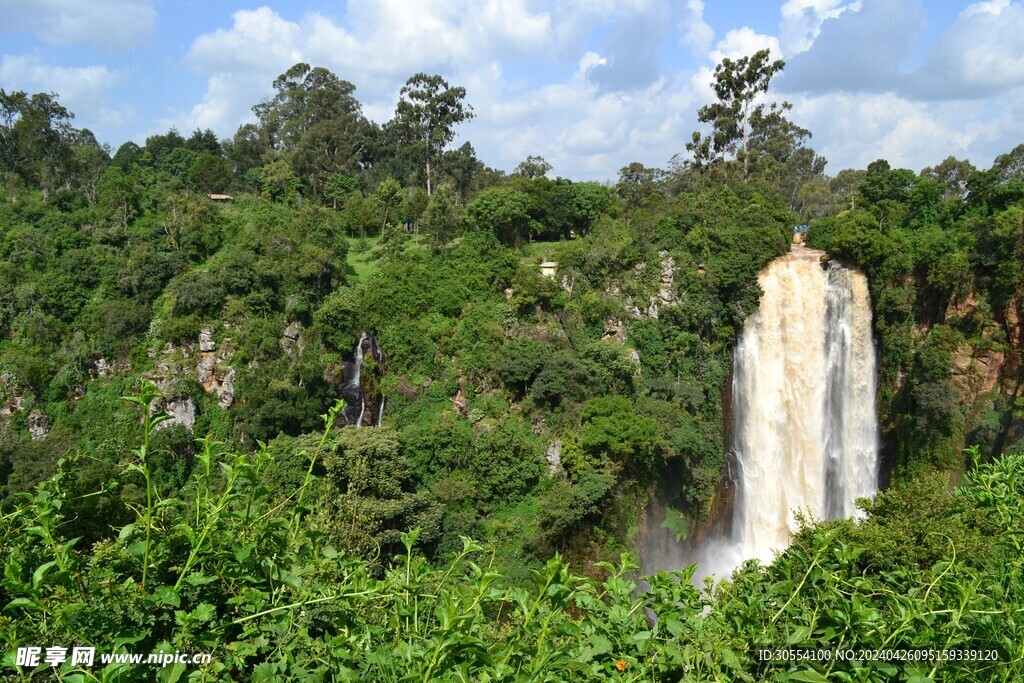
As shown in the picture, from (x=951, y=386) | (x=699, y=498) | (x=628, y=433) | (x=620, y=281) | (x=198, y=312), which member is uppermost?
(x=620, y=281)

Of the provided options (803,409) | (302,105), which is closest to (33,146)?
(302,105)

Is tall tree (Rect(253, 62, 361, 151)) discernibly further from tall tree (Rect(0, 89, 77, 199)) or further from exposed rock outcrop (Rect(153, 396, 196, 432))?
exposed rock outcrop (Rect(153, 396, 196, 432))

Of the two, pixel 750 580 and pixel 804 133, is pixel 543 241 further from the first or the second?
pixel 804 133

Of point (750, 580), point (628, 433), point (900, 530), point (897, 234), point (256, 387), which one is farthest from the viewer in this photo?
point (897, 234)

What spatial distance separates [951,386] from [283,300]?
20050 mm

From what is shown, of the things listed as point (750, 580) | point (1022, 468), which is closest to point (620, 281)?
point (1022, 468)

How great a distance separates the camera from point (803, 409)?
827 inches

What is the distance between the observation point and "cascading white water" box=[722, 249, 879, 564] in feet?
68.0

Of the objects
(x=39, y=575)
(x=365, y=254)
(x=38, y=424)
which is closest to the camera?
(x=39, y=575)

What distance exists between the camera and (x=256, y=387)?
60.9ft

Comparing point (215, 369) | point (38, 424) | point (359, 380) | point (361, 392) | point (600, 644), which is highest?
point (215, 369)

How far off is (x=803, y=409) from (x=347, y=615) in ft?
68.7

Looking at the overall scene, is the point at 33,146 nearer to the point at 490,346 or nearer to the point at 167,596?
the point at 490,346

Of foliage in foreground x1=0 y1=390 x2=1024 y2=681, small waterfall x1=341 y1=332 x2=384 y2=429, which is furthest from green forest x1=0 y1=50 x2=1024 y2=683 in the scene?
foliage in foreground x1=0 y1=390 x2=1024 y2=681
